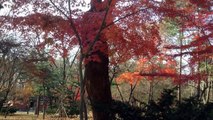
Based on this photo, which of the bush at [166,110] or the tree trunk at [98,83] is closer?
the bush at [166,110]

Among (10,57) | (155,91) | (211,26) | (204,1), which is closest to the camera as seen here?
(204,1)

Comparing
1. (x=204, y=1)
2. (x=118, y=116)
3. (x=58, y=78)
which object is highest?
(x=204, y=1)

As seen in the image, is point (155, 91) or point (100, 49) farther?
point (155, 91)

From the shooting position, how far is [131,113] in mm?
12883

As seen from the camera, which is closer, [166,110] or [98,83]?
[166,110]

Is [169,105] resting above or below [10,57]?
below

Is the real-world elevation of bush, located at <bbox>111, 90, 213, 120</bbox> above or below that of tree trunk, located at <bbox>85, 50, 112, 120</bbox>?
below

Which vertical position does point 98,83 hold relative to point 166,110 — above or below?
above

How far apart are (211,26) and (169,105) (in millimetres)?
4543

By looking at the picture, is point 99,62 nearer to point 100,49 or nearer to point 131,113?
point 100,49

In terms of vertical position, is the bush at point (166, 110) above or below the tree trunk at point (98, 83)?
below

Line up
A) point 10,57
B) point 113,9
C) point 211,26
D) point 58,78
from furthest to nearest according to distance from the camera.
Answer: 1. point 58,78
2. point 10,57
3. point 211,26
4. point 113,9

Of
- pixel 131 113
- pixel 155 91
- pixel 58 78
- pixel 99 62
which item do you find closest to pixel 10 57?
pixel 58 78

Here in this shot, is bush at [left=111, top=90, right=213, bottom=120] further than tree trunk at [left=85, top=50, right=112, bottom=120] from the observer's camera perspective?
No
